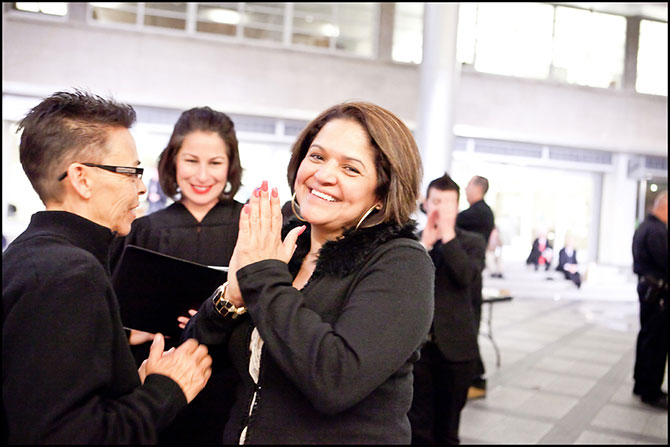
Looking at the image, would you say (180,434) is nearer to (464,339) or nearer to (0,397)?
(0,397)

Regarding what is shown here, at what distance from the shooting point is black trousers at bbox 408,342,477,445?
398cm

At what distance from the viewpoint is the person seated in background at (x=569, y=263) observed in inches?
646

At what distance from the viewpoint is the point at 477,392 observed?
→ 623 centimetres

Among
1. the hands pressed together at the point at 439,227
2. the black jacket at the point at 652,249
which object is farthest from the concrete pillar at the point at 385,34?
the hands pressed together at the point at 439,227

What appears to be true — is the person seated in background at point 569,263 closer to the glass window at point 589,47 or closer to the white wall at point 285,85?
the white wall at point 285,85

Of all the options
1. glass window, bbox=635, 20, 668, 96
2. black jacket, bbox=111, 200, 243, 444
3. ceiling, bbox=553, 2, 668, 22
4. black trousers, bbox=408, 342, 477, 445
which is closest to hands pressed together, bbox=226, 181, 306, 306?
black jacket, bbox=111, 200, 243, 444

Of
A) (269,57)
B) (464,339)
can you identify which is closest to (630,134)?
(269,57)

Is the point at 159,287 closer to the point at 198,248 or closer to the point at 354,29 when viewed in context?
the point at 198,248

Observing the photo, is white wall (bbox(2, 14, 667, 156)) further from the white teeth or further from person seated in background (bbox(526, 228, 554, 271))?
the white teeth

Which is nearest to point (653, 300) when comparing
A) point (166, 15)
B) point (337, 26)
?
point (337, 26)

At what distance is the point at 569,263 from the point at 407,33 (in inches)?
271

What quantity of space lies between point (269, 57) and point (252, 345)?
515 inches

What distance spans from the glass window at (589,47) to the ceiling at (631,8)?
0.48 ft

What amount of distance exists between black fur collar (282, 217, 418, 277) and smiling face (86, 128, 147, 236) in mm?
457
